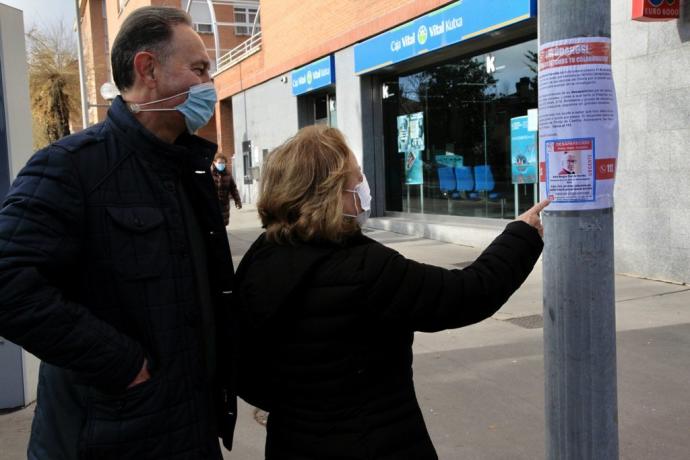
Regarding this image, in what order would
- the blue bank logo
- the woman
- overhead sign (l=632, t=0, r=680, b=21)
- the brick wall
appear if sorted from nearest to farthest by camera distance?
1. the woman
2. overhead sign (l=632, t=0, r=680, b=21)
3. the blue bank logo
4. the brick wall

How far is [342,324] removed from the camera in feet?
5.99

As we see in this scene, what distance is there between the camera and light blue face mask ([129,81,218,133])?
1.95m

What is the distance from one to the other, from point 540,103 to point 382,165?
1309 centimetres

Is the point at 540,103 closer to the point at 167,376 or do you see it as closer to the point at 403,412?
the point at 403,412

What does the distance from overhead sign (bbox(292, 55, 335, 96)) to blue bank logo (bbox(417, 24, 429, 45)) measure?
13.4 feet

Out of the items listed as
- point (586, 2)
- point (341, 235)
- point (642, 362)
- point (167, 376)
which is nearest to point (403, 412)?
point (341, 235)

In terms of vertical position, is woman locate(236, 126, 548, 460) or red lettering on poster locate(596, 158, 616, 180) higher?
red lettering on poster locate(596, 158, 616, 180)

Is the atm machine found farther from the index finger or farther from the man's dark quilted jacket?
the index finger

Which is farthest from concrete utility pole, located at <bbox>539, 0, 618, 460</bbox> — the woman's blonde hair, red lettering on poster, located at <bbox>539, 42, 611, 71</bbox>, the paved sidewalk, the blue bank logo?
the blue bank logo

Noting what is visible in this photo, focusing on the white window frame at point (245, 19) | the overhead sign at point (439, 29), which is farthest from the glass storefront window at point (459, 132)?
the white window frame at point (245, 19)

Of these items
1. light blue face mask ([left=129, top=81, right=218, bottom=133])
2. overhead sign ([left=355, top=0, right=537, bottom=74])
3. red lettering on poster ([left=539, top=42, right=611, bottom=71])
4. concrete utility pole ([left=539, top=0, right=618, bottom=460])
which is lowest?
concrete utility pole ([left=539, top=0, right=618, bottom=460])

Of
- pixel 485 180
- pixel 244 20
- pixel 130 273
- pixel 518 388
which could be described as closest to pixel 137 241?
pixel 130 273

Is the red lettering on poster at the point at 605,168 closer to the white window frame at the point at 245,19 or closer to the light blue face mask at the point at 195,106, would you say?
the light blue face mask at the point at 195,106

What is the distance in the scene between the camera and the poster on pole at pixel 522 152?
1065 cm
